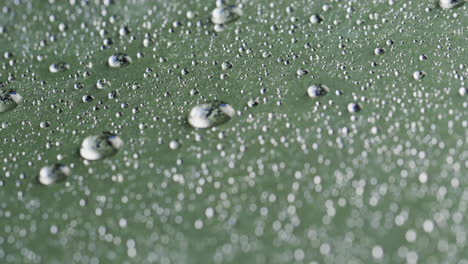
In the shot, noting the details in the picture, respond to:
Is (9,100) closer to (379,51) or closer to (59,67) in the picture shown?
(59,67)

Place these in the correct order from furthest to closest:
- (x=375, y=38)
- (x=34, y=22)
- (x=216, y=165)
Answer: (x=34, y=22)
(x=375, y=38)
(x=216, y=165)

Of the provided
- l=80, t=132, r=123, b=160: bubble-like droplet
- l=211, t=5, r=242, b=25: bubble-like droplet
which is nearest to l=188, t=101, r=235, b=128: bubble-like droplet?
l=80, t=132, r=123, b=160: bubble-like droplet

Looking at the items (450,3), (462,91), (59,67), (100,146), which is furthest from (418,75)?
(59,67)

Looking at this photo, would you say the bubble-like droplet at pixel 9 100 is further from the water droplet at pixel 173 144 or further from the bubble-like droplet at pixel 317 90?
the bubble-like droplet at pixel 317 90

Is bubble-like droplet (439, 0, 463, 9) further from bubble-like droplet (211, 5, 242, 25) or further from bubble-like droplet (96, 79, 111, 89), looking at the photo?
bubble-like droplet (96, 79, 111, 89)

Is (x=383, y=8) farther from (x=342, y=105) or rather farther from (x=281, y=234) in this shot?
(x=281, y=234)

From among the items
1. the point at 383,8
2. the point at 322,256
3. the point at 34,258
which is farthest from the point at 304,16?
the point at 34,258
